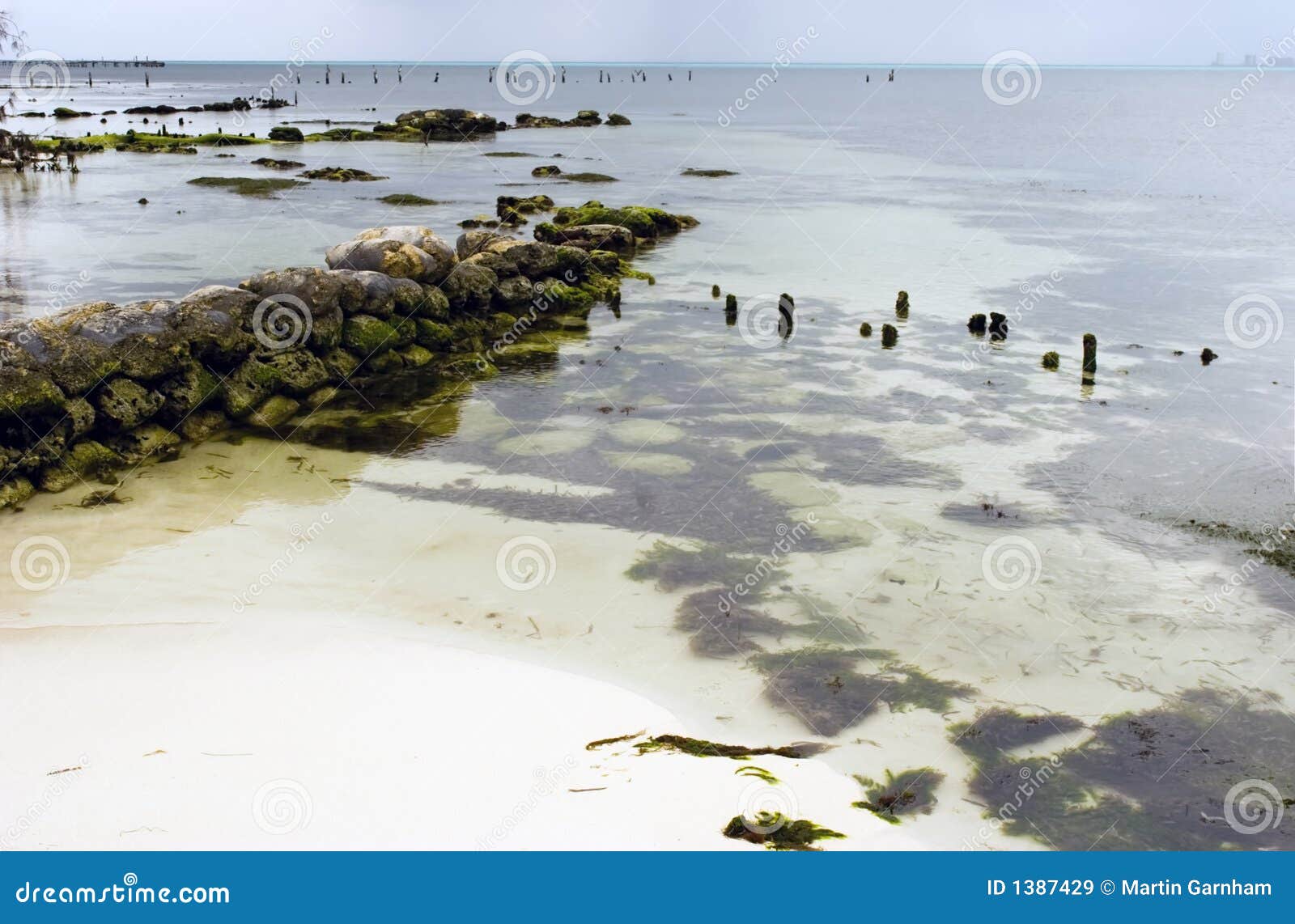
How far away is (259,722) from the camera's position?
9.89m

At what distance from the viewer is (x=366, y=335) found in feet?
73.8

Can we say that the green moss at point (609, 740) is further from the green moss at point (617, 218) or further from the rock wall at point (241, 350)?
the green moss at point (617, 218)

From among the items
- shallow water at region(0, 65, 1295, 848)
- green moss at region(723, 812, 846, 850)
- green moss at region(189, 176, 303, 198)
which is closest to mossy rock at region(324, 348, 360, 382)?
shallow water at region(0, 65, 1295, 848)

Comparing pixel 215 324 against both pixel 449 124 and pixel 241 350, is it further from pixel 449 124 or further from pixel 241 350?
pixel 449 124

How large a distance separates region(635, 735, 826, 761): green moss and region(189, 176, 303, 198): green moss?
47.0m

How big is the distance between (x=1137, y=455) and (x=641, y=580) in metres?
10.2

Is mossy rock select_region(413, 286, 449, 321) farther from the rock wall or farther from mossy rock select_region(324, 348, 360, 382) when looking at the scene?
mossy rock select_region(324, 348, 360, 382)

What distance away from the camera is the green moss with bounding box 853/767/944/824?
9375mm

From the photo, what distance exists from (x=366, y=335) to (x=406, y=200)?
2889 centimetres

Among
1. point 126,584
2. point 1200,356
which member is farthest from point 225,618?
point 1200,356

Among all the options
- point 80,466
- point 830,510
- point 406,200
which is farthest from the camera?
point 406,200

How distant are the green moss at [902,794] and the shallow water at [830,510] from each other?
0.14 meters

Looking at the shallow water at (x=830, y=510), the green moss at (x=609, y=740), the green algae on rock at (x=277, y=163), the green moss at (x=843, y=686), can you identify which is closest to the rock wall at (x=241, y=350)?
the shallow water at (x=830, y=510)

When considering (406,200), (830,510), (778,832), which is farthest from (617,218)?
(778,832)
